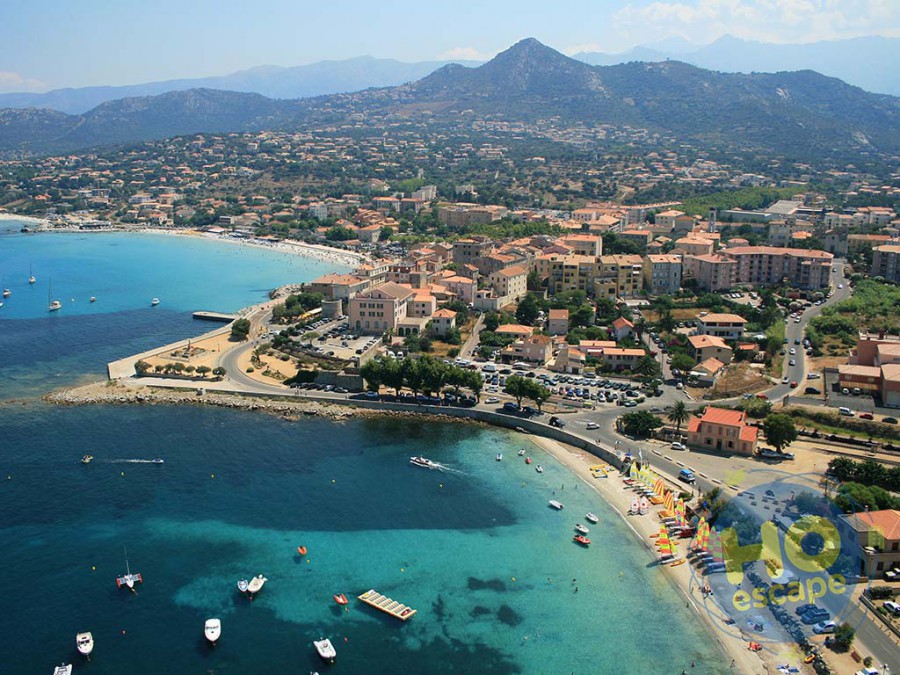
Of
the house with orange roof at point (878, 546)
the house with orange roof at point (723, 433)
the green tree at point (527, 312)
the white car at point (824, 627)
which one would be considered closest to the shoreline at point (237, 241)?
the green tree at point (527, 312)

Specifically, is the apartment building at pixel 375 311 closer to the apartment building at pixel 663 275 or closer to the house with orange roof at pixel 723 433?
the apartment building at pixel 663 275

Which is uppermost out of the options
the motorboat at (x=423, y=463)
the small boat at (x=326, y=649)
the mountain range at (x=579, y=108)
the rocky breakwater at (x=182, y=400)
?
the mountain range at (x=579, y=108)

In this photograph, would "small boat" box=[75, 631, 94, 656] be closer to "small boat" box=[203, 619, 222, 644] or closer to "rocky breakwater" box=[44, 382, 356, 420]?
"small boat" box=[203, 619, 222, 644]

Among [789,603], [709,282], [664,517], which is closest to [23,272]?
[709,282]

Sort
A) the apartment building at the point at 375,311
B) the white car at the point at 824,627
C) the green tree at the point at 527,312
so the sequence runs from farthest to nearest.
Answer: the green tree at the point at 527,312, the apartment building at the point at 375,311, the white car at the point at 824,627

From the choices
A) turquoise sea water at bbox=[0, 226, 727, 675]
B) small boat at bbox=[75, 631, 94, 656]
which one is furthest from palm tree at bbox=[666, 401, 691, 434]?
small boat at bbox=[75, 631, 94, 656]

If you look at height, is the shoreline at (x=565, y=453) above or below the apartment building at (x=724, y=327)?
below

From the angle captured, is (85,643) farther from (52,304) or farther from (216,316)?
(52,304)
